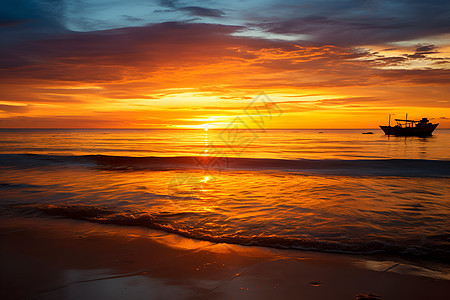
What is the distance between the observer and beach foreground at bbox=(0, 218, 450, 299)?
391 cm

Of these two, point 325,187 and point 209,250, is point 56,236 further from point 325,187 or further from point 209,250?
point 325,187

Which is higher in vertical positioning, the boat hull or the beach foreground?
the boat hull

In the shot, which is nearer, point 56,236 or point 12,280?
point 12,280

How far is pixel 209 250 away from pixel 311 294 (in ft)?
6.86

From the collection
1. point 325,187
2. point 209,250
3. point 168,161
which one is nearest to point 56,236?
point 209,250

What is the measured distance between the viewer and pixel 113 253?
206 inches

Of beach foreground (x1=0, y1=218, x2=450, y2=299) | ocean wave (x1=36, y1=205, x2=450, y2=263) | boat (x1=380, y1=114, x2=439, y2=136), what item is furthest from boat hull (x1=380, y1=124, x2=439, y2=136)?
beach foreground (x1=0, y1=218, x2=450, y2=299)

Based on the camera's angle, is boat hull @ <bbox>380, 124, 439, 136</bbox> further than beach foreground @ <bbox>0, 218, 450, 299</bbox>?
Yes

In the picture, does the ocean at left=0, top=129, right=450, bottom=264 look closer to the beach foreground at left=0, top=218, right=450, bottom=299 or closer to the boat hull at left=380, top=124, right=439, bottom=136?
the beach foreground at left=0, top=218, right=450, bottom=299

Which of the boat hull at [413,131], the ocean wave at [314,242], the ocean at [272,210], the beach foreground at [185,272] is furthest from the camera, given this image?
the boat hull at [413,131]

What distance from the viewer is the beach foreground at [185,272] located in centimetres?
391

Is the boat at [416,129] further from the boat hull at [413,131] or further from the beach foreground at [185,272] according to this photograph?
the beach foreground at [185,272]

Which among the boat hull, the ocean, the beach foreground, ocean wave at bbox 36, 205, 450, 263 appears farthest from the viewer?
the boat hull

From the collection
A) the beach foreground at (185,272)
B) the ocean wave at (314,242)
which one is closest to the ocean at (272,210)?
the ocean wave at (314,242)
